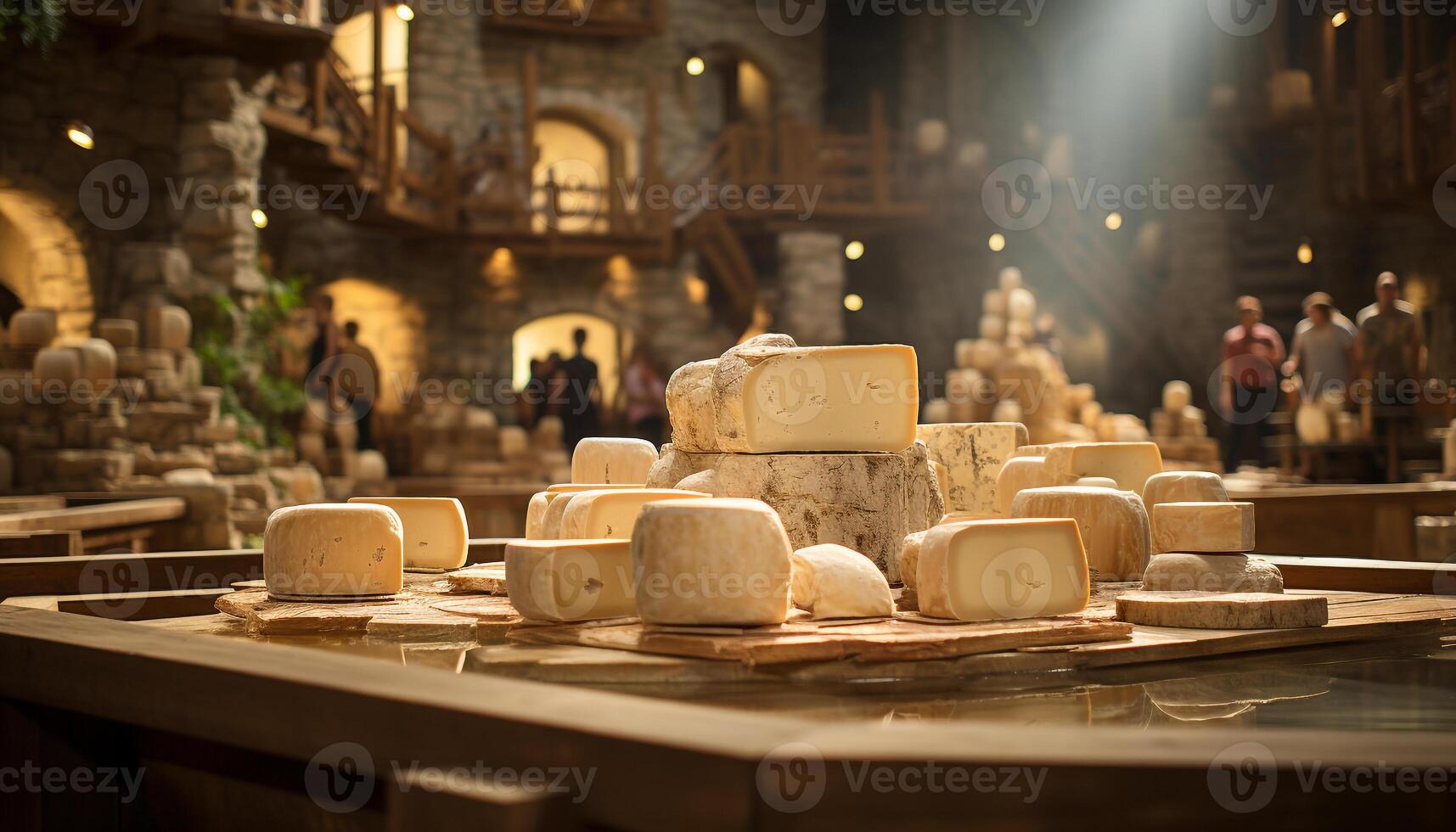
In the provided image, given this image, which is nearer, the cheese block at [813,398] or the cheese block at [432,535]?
the cheese block at [813,398]

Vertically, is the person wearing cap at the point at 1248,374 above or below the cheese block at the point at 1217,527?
above

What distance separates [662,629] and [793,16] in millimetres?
17857

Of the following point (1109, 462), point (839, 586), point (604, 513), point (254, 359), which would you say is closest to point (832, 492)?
point (604, 513)

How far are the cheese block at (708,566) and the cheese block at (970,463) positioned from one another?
245 centimetres

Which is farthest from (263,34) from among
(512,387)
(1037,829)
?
(1037,829)

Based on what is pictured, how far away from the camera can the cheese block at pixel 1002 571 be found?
3.04 metres

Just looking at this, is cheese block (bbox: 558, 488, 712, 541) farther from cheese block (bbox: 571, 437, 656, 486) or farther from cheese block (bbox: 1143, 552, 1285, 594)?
cheese block (bbox: 1143, 552, 1285, 594)

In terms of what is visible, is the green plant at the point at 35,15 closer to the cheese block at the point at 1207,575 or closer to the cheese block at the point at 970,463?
the cheese block at the point at 970,463

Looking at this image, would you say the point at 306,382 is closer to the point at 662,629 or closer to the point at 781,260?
the point at 781,260

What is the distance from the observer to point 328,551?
3.58 metres

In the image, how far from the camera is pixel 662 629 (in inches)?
111

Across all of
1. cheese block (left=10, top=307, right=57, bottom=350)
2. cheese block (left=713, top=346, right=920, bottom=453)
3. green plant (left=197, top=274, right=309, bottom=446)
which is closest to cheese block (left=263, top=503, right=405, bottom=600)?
cheese block (left=713, top=346, right=920, bottom=453)

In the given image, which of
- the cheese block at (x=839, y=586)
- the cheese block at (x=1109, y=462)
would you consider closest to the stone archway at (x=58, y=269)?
the cheese block at (x=1109, y=462)

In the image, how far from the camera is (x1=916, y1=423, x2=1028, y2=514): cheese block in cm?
518
